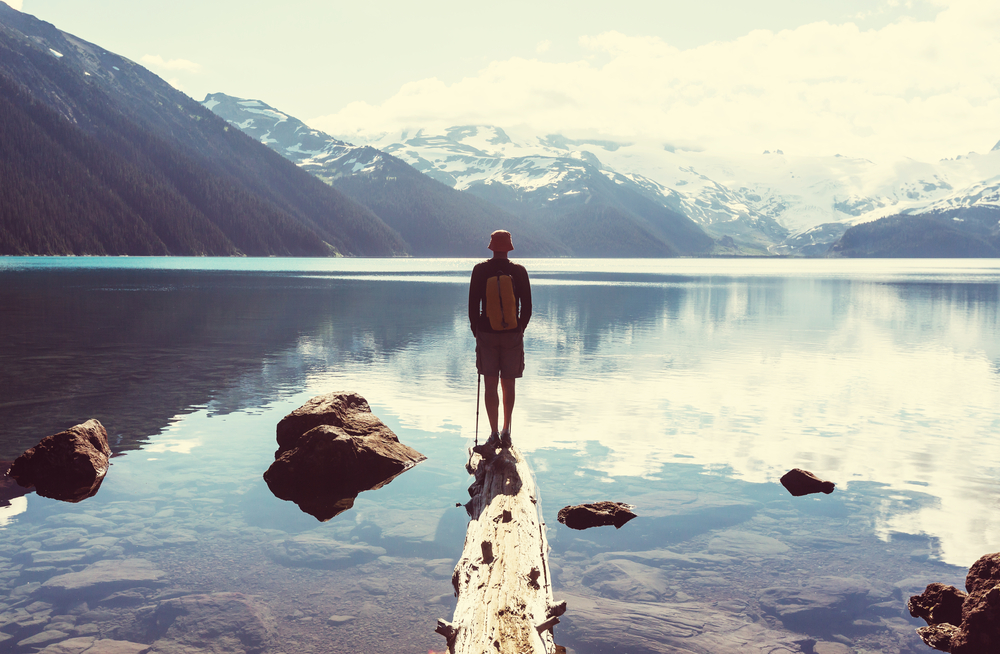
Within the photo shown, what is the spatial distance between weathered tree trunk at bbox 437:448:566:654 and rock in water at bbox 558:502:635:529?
691 millimetres

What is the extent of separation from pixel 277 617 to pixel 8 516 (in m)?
5.34

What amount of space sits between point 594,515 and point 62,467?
8.65 m

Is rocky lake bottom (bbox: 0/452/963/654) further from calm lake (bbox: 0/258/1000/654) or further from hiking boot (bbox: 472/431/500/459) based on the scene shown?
hiking boot (bbox: 472/431/500/459)

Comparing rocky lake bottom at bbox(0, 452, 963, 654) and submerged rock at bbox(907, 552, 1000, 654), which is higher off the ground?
submerged rock at bbox(907, 552, 1000, 654)

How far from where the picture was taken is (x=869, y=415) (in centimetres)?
1872

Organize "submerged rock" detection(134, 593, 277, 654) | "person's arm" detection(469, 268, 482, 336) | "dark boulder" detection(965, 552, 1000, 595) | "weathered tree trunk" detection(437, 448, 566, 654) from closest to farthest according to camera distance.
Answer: "weathered tree trunk" detection(437, 448, 566, 654) → "submerged rock" detection(134, 593, 277, 654) → "dark boulder" detection(965, 552, 1000, 595) → "person's arm" detection(469, 268, 482, 336)

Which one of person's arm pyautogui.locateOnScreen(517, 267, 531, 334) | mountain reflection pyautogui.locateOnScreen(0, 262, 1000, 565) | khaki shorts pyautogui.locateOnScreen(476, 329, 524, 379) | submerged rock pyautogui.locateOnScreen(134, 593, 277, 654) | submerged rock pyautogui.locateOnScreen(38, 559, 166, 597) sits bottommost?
submerged rock pyautogui.locateOnScreen(134, 593, 277, 654)

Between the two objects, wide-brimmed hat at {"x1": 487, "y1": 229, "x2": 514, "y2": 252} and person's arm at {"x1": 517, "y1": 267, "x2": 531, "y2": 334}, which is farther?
person's arm at {"x1": 517, "y1": 267, "x2": 531, "y2": 334}

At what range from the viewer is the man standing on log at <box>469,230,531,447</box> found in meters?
11.4

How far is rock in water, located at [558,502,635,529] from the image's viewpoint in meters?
10.6

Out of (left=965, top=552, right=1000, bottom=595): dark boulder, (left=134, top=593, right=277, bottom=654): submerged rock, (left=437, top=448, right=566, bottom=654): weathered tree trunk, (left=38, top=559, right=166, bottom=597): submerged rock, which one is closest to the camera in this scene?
(left=437, top=448, right=566, bottom=654): weathered tree trunk

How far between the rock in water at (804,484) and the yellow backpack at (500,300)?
5444mm

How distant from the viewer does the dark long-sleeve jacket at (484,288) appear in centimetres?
1137

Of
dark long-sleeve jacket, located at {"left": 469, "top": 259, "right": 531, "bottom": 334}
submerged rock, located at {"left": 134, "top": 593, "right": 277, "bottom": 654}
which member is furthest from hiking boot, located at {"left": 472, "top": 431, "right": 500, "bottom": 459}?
submerged rock, located at {"left": 134, "top": 593, "right": 277, "bottom": 654}
